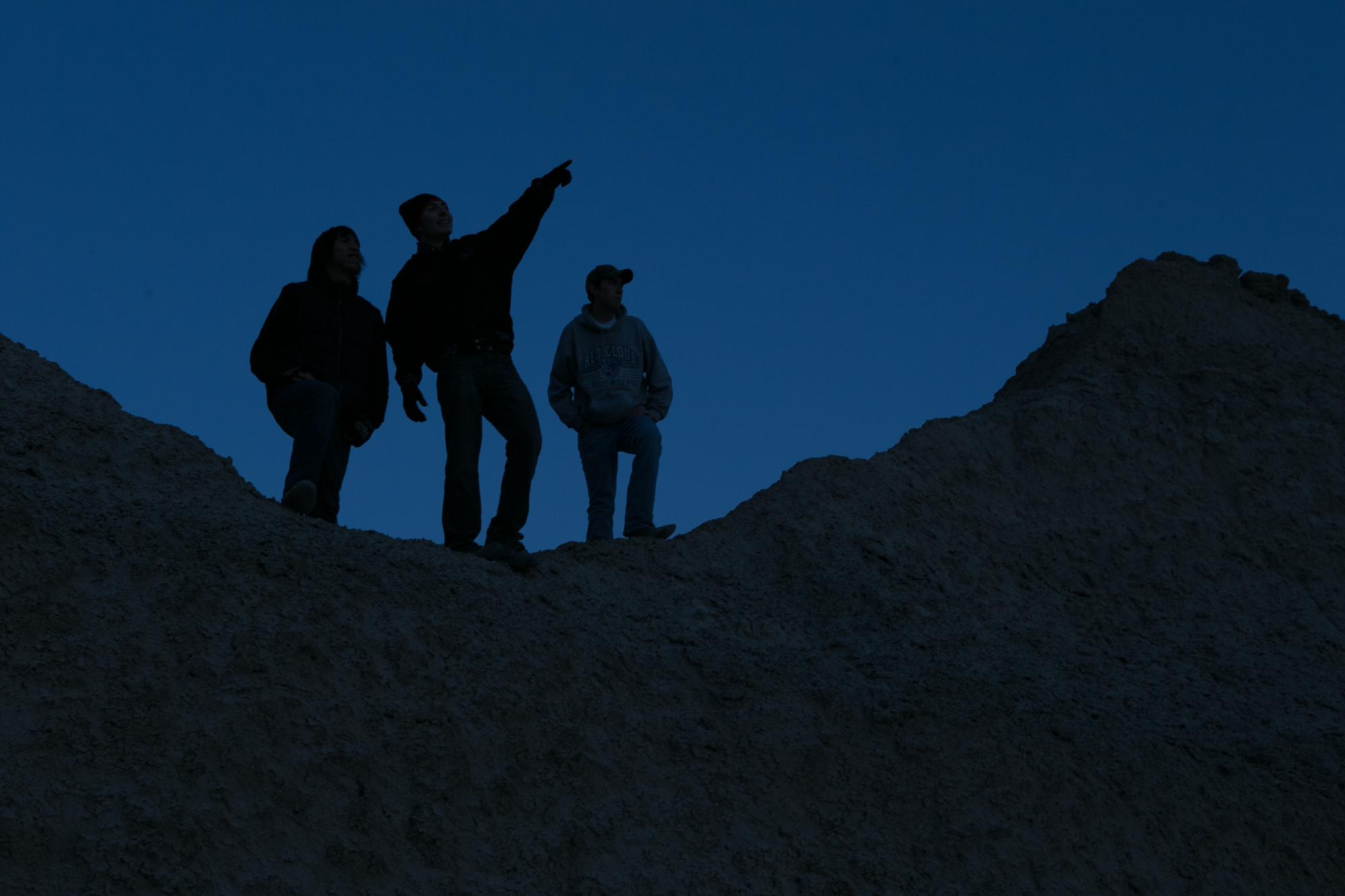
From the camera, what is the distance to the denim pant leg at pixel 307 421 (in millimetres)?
5590

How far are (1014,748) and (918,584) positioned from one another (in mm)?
1371

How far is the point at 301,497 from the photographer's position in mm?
5508

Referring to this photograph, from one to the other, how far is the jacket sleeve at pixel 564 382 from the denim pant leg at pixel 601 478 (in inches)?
11.6

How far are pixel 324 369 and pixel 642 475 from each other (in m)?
1.62

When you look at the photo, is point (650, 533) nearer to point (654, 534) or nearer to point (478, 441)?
point (654, 534)

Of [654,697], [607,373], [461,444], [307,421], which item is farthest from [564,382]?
[654,697]

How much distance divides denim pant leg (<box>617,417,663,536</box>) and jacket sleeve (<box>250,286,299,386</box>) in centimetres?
169

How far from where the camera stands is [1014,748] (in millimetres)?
5172

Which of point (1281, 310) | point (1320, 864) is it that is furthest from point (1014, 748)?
point (1281, 310)

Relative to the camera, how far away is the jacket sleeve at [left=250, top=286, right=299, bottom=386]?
5.84m

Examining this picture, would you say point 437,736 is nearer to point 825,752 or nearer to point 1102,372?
point 825,752

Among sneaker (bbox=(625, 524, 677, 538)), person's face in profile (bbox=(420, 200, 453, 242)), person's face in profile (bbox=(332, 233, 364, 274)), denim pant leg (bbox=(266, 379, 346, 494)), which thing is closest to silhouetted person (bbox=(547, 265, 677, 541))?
sneaker (bbox=(625, 524, 677, 538))

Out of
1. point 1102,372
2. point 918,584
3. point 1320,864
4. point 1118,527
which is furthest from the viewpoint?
point 1102,372

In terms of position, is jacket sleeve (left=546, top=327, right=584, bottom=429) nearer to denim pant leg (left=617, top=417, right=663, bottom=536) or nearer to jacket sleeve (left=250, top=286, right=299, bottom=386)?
denim pant leg (left=617, top=417, right=663, bottom=536)
